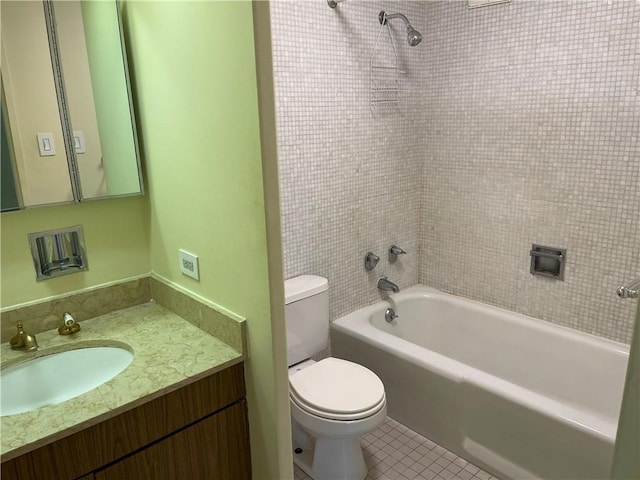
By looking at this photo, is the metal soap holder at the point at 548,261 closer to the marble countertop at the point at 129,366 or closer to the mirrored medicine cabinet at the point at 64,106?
the marble countertop at the point at 129,366

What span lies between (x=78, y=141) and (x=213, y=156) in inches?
19.6

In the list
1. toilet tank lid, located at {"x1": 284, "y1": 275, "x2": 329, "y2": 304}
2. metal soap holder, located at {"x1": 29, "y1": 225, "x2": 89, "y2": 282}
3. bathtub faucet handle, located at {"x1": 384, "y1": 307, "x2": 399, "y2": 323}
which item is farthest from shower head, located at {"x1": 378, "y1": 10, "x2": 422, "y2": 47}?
metal soap holder, located at {"x1": 29, "y1": 225, "x2": 89, "y2": 282}

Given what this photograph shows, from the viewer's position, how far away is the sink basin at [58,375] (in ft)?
4.54

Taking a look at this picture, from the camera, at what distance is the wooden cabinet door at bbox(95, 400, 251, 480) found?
4.16 ft

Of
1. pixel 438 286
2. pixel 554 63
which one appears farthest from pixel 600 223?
pixel 438 286

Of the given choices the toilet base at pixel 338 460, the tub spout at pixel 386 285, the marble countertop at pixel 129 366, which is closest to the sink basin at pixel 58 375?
the marble countertop at pixel 129 366

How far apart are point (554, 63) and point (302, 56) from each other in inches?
46.4

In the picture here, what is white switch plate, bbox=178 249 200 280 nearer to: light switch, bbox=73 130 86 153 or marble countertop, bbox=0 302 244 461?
marble countertop, bbox=0 302 244 461

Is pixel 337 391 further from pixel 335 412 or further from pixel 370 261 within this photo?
pixel 370 261

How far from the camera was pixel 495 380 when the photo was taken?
2023mm

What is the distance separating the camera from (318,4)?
87.0 inches

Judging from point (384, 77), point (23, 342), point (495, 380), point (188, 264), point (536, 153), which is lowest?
point (495, 380)

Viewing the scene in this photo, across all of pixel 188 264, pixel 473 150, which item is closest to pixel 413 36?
pixel 473 150

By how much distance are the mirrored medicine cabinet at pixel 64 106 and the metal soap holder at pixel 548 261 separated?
194 cm
